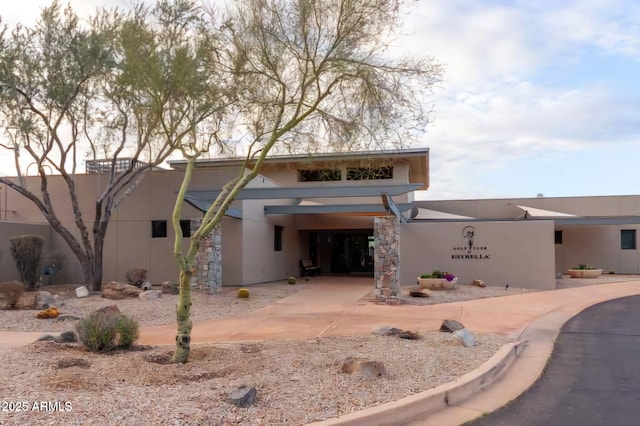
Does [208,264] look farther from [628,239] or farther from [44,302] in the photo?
[628,239]

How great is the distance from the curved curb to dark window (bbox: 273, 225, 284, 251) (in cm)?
1747

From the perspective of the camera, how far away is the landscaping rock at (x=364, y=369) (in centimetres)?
709

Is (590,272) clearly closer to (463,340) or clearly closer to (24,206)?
(463,340)

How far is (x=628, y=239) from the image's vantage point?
100ft

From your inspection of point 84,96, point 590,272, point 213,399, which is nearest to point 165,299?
point 84,96

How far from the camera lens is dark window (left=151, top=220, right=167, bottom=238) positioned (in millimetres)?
21844

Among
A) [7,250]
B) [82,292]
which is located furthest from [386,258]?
[7,250]

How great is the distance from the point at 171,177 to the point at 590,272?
62.1 ft

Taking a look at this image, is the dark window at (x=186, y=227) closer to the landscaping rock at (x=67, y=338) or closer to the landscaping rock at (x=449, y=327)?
the landscaping rock at (x=67, y=338)

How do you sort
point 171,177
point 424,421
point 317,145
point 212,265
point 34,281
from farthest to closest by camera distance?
point 171,177, point 34,281, point 212,265, point 317,145, point 424,421

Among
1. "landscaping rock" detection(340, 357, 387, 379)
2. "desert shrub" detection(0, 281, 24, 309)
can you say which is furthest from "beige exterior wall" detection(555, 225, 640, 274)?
"landscaping rock" detection(340, 357, 387, 379)

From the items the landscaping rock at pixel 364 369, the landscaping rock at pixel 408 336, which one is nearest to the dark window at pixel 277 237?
the landscaping rock at pixel 408 336

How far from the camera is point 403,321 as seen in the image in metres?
12.6

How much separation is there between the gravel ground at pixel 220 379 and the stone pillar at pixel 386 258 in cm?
566
